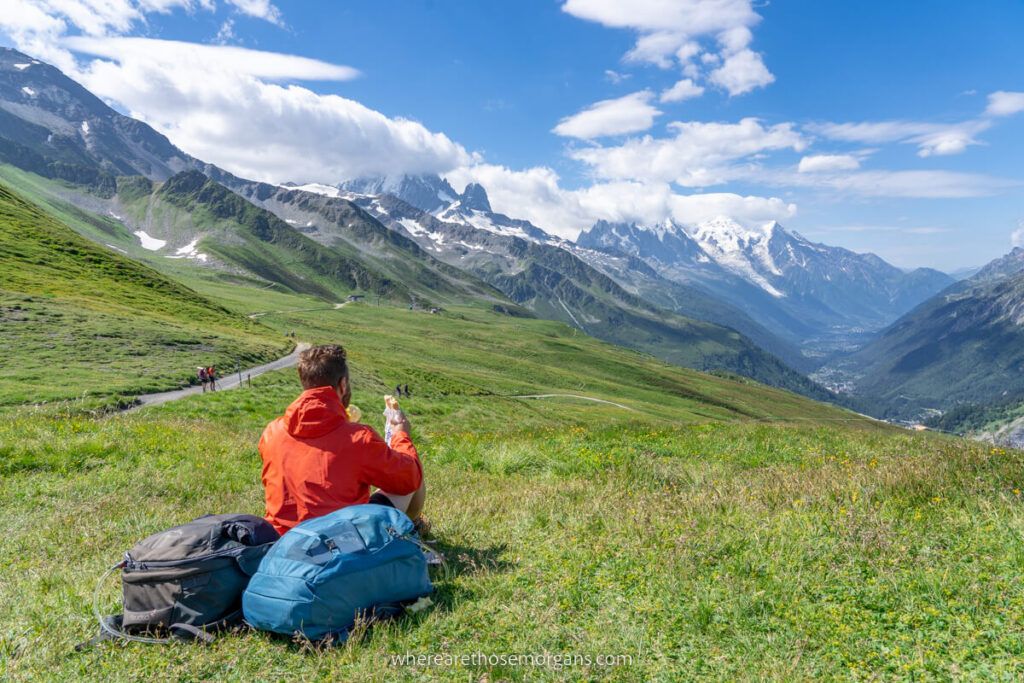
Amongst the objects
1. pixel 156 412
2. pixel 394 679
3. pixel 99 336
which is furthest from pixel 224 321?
pixel 394 679

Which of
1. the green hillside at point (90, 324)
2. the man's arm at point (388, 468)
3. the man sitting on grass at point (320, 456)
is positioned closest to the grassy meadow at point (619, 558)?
the man's arm at point (388, 468)

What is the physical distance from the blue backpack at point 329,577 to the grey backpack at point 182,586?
27cm

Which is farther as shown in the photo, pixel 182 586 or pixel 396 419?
pixel 396 419

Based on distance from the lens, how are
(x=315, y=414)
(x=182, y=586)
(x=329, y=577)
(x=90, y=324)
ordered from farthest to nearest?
(x=90, y=324)
(x=315, y=414)
(x=182, y=586)
(x=329, y=577)

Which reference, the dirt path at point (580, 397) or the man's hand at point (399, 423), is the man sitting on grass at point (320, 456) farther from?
the dirt path at point (580, 397)

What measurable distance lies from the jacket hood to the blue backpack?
105 cm

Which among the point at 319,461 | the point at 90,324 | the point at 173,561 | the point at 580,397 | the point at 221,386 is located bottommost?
the point at 580,397

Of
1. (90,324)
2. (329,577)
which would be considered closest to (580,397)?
(90,324)

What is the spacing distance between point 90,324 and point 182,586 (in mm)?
49819

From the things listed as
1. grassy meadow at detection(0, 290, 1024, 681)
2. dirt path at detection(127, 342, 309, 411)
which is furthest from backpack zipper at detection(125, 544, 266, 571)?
dirt path at detection(127, 342, 309, 411)

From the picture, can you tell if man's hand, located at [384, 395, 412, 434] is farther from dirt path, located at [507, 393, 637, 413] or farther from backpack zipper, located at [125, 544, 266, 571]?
dirt path, located at [507, 393, 637, 413]

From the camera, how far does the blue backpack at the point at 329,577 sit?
501cm

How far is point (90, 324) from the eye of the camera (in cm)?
4447

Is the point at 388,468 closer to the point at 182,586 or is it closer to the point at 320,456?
the point at 320,456
